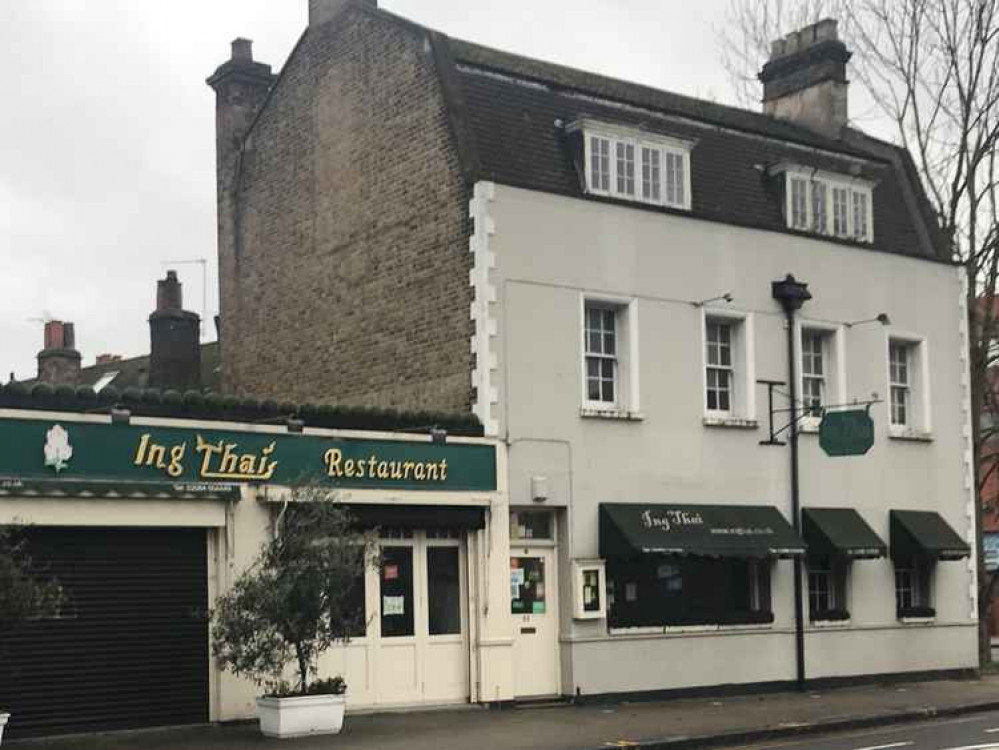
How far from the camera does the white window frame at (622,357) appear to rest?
2030 cm

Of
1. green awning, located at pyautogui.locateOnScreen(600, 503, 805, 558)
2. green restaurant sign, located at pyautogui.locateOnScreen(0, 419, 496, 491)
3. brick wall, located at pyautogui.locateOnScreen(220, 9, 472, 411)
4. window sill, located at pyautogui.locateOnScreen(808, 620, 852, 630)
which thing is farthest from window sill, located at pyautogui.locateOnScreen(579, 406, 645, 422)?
window sill, located at pyautogui.locateOnScreen(808, 620, 852, 630)

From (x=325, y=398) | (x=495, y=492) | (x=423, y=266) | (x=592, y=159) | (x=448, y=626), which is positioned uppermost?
(x=592, y=159)

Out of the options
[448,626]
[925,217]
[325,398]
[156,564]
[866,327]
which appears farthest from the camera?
[925,217]

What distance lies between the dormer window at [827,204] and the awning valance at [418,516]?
8377mm

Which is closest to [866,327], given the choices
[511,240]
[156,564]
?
[511,240]

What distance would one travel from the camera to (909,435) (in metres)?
24.5

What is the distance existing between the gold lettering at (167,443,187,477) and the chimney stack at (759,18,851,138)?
16.3m

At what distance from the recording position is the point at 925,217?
87.0ft

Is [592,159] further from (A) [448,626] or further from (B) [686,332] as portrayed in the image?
(A) [448,626]

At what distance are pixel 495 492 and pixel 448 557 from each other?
42.9 inches

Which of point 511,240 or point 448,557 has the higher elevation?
point 511,240

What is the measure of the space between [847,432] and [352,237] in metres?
8.26

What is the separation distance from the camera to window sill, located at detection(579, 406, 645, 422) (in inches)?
793

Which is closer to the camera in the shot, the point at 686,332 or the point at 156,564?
the point at 156,564
